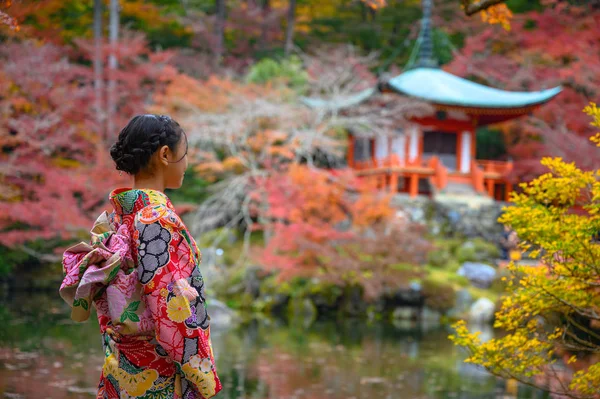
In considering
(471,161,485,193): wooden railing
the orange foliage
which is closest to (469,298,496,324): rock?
(471,161,485,193): wooden railing

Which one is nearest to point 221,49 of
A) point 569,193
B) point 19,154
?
point 19,154

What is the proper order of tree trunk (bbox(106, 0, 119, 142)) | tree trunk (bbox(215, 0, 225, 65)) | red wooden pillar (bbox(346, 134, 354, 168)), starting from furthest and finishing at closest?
tree trunk (bbox(215, 0, 225, 65)) < red wooden pillar (bbox(346, 134, 354, 168)) < tree trunk (bbox(106, 0, 119, 142))

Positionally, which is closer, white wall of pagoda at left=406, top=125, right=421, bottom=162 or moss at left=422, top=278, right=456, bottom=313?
moss at left=422, top=278, right=456, bottom=313

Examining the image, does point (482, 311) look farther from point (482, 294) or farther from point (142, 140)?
point (142, 140)

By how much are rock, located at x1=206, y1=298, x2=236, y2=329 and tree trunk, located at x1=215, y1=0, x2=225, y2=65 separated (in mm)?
9508

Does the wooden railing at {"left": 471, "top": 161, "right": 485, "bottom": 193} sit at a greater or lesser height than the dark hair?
lesser

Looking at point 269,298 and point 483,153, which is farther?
point 483,153

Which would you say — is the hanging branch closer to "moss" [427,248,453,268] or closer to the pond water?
the pond water

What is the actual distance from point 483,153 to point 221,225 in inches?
345

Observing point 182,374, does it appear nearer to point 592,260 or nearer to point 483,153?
point 592,260

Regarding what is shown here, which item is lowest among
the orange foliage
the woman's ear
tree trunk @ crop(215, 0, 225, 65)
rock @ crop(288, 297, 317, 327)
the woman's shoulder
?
rock @ crop(288, 297, 317, 327)

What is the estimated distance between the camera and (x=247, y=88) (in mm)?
15242

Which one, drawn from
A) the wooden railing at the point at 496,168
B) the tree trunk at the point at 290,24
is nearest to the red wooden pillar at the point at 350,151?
the wooden railing at the point at 496,168

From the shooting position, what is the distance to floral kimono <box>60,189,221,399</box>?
1.79 metres
